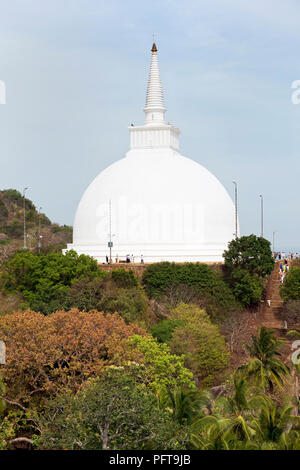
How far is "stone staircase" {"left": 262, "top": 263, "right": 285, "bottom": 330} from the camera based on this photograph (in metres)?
51.7

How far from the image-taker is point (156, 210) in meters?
56.8

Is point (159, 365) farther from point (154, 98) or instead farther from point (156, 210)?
point (154, 98)

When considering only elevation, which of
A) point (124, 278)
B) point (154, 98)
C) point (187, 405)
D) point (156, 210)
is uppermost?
point (154, 98)

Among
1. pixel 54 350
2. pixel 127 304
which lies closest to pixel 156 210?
pixel 127 304

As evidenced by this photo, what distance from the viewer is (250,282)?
5234cm

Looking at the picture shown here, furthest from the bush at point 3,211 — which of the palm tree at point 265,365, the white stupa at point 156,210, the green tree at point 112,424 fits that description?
the green tree at point 112,424

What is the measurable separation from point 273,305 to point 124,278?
11150 mm

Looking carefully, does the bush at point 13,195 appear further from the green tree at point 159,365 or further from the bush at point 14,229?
the green tree at point 159,365

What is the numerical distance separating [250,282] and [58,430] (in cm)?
2921

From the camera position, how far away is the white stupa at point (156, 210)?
5659cm

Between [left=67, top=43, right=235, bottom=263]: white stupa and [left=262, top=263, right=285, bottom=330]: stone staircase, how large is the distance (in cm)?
431

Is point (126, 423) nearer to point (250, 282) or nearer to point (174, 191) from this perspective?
point (250, 282)

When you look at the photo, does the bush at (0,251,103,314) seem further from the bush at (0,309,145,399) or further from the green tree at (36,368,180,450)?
the green tree at (36,368,180,450)
